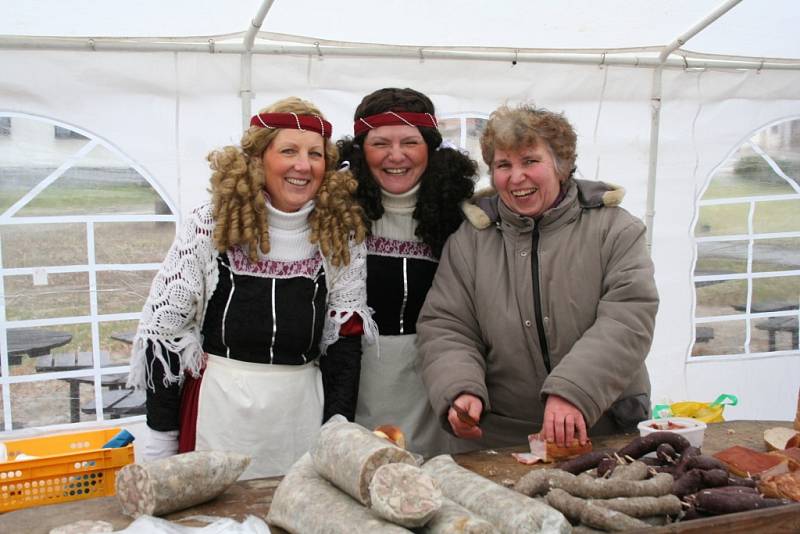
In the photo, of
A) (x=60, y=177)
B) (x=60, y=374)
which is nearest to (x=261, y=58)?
(x=60, y=177)

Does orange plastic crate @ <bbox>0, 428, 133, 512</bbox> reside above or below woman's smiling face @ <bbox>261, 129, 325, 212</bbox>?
below

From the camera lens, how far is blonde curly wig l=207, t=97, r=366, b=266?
3.00 meters

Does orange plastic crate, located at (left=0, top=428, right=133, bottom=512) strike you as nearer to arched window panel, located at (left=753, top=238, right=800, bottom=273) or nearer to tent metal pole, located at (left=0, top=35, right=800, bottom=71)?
tent metal pole, located at (left=0, top=35, right=800, bottom=71)

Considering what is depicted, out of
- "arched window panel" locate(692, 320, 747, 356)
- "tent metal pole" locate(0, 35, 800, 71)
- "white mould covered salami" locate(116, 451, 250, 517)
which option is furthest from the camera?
"arched window panel" locate(692, 320, 747, 356)

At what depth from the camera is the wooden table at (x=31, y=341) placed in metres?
4.58

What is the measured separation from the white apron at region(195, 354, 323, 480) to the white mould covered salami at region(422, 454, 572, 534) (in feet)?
3.75

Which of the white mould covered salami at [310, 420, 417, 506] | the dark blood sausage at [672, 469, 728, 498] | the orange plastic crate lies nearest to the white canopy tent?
the orange plastic crate

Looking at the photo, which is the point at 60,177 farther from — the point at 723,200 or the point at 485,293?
the point at 723,200

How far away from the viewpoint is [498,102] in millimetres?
5359

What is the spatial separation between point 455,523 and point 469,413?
0.98 m

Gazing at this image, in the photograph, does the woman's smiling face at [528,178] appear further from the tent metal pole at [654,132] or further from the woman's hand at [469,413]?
the tent metal pole at [654,132]

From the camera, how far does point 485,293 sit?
3047 millimetres

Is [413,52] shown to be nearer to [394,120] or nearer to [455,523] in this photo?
[394,120]

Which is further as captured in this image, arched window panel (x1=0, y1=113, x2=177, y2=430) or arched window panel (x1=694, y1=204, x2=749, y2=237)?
arched window panel (x1=694, y1=204, x2=749, y2=237)
